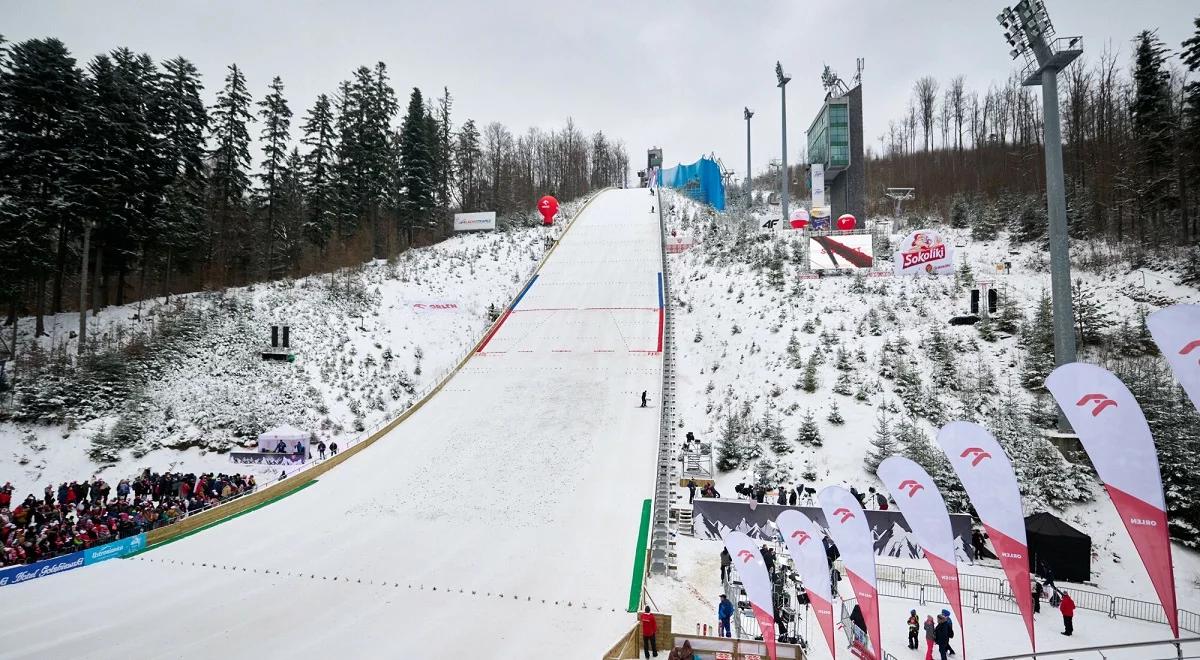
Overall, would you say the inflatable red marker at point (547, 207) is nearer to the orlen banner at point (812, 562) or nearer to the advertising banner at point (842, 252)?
the advertising banner at point (842, 252)

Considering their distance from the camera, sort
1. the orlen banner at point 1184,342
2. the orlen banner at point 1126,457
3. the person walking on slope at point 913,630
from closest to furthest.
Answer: the orlen banner at point 1184,342
the orlen banner at point 1126,457
the person walking on slope at point 913,630

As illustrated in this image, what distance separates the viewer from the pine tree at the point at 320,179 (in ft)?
127

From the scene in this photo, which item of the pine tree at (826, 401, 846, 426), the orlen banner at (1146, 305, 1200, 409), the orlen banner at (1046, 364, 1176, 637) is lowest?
the pine tree at (826, 401, 846, 426)

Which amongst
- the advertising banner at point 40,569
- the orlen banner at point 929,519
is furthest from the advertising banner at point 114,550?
the orlen banner at point 929,519

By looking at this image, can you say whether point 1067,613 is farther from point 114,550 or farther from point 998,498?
point 114,550

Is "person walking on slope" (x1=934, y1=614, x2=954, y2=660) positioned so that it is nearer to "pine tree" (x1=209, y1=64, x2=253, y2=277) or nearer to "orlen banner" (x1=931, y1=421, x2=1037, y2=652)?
"orlen banner" (x1=931, y1=421, x2=1037, y2=652)

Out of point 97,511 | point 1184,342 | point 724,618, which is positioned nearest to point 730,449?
point 724,618

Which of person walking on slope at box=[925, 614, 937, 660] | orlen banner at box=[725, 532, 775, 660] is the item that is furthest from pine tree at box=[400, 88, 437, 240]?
person walking on slope at box=[925, 614, 937, 660]

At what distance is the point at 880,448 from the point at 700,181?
5956 centimetres

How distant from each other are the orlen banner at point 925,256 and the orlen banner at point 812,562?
76.7 ft

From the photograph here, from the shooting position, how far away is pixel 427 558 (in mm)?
14078

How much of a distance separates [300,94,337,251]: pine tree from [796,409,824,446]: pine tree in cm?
3176

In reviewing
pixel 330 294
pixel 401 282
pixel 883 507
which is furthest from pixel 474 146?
pixel 883 507

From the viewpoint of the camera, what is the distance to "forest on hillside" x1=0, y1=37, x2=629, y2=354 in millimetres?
25000
